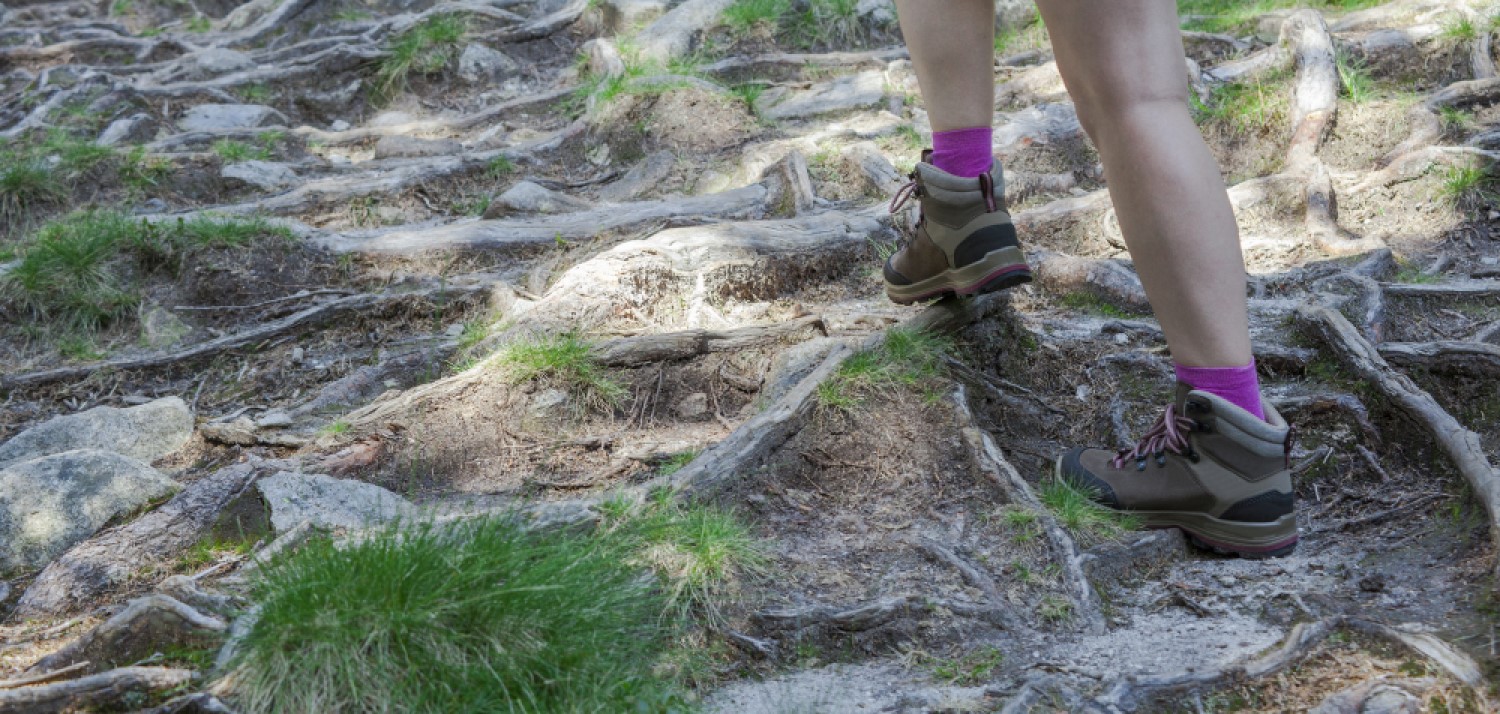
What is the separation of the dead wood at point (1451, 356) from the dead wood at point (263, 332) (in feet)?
11.0

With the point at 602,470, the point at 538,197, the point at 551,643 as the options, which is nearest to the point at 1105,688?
the point at 551,643

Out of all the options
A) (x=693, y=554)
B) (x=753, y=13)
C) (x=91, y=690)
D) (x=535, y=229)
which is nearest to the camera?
(x=91, y=690)

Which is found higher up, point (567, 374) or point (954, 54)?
point (954, 54)

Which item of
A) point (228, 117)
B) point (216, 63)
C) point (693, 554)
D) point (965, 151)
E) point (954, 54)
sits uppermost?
point (954, 54)

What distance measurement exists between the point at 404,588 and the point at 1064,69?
1.70m

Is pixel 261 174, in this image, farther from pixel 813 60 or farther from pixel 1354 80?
pixel 1354 80

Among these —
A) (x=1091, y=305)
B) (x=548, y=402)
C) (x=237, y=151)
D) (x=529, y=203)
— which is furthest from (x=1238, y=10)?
(x=237, y=151)

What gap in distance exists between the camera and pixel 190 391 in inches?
170

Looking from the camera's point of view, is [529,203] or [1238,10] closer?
[529,203]

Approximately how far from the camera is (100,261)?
4879 mm

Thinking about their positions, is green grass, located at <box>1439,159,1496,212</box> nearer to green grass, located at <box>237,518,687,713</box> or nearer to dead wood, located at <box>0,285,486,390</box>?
dead wood, located at <box>0,285,486,390</box>

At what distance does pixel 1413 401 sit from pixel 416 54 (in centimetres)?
752

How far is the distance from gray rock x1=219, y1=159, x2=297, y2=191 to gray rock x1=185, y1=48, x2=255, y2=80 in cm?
251

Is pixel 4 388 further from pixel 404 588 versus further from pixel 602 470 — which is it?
pixel 404 588
